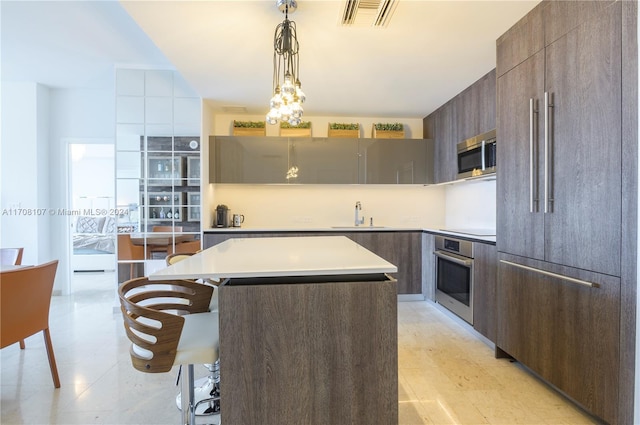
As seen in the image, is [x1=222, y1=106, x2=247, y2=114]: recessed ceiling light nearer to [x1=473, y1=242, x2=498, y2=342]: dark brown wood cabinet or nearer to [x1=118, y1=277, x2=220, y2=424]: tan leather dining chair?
[x1=118, y1=277, x2=220, y2=424]: tan leather dining chair

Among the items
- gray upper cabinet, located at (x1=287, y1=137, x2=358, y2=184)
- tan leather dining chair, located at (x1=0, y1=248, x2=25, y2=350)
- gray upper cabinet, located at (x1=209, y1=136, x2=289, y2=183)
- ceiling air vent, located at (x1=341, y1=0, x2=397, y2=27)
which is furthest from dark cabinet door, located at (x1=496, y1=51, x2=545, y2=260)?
tan leather dining chair, located at (x1=0, y1=248, x2=25, y2=350)

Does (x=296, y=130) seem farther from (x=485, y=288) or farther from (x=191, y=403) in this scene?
(x=191, y=403)

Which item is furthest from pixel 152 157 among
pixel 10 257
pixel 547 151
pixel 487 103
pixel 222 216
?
pixel 547 151

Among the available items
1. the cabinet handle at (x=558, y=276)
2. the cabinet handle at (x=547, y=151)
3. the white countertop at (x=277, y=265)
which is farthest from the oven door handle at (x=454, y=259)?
the white countertop at (x=277, y=265)

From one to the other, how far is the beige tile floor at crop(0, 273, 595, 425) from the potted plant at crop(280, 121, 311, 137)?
265cm

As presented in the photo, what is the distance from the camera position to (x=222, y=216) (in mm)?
A: 4062

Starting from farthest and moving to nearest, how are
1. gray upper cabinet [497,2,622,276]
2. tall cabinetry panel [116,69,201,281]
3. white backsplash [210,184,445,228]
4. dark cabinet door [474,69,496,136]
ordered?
1. white backsplash [210,184,445,228]
2. tall cabinetry panel [116,69,201,281]
3. dark cabinet door [474,69,496,136]
4. gray upper cabinet [497,2,622,276]

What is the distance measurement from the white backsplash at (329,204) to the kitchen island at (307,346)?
3042 mm

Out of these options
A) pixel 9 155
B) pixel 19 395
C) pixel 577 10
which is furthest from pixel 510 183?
pixel 9 155

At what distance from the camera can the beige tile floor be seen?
1818 millimetres

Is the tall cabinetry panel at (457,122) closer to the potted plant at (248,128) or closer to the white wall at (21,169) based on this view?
the potted plant at (248,128)

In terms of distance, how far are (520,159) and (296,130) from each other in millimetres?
2718

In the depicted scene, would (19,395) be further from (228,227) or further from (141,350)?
(228,227)

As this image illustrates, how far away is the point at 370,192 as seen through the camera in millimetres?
4543
